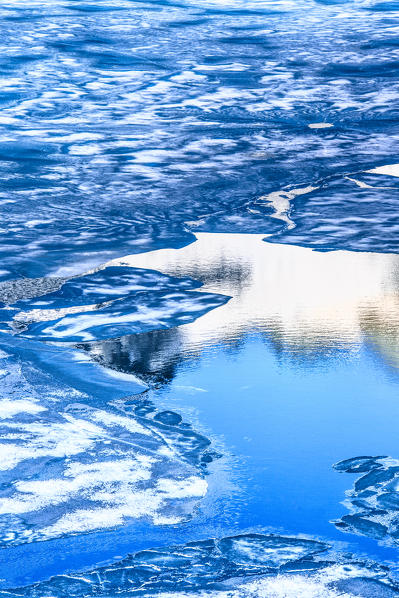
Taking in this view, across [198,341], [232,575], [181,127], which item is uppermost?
[181,127]

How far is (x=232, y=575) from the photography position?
240cm

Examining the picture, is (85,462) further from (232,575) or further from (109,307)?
(109,307)

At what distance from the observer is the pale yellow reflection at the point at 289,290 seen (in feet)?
12.9

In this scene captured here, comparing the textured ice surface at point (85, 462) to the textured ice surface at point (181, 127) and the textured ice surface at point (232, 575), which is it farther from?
the textured ice surface at point (181, 127)

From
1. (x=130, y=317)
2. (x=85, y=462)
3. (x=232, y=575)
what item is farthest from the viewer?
(x=130, y=317)

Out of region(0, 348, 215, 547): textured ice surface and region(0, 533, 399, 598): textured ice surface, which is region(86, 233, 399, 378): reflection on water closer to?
A: region(0, 348, 215, 547): textured ice surface

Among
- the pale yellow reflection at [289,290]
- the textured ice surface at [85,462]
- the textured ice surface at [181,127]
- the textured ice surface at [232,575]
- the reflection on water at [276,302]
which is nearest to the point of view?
the textured ice surface at [232,575]

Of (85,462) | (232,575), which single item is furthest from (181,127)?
(232,575)

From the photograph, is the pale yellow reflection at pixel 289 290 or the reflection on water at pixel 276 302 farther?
the pale yellow reflection at pixel 289 290

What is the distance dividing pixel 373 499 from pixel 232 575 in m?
0.55

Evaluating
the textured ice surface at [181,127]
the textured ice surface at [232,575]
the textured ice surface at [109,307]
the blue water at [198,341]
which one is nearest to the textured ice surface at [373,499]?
the blue water at [198,341]

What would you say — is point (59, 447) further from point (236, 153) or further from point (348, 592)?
point (236, 153)

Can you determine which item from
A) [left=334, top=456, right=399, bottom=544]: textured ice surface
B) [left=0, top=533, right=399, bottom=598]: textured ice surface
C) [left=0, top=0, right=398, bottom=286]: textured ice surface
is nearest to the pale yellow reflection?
[left=0, top=0, right=398, bottom=286]: textured ice surface

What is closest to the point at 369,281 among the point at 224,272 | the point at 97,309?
the point at 224,272
